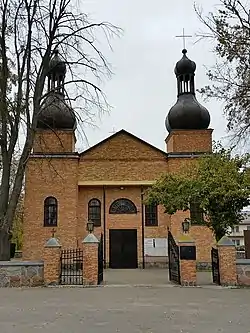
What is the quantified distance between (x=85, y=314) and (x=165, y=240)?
19.4 meters

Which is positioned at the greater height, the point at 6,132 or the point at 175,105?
the point at 175,105

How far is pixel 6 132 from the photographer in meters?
20.6

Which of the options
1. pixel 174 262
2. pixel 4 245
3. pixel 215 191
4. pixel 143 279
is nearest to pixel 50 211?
pixel 4 245

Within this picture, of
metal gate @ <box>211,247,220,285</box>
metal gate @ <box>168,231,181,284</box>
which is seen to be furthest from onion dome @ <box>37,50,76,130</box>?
metal gate @ <box>211,247,220,285</box>

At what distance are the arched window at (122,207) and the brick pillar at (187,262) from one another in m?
12.4

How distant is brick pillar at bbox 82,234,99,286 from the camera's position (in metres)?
17.8

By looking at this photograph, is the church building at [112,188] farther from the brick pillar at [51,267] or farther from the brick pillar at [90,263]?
the brick pillar at [51,267]

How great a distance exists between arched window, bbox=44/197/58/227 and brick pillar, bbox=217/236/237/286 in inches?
546

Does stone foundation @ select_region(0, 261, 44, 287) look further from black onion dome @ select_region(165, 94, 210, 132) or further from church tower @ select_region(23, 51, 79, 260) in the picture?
black onion dome @ select_region(165, 94, 210, 132)

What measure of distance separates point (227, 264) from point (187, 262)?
1463mm

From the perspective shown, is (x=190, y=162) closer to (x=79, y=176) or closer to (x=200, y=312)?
(x=79, y=176)

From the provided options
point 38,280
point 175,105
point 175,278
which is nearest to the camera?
point 38,280

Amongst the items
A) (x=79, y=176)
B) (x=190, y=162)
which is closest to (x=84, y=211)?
(x=79, y=176)

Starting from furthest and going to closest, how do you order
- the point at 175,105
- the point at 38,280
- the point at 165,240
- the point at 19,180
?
the point at 175,105, the point at 165,240, the point at 19,180, the point at 38,280
